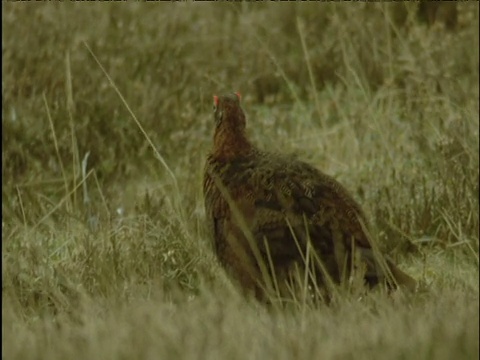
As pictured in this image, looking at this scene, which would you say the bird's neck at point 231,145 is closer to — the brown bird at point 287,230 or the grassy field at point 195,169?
the brown bird at point 287,230

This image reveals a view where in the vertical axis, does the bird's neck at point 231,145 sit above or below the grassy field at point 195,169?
above

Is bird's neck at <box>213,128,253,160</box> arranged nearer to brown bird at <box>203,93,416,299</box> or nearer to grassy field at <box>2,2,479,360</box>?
brown bird at <box>203,93,416,299</box>

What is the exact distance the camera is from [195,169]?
6191mm

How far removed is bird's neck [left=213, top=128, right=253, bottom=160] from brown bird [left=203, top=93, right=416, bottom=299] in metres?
0.10

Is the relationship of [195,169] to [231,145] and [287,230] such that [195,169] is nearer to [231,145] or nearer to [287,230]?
[231,145]

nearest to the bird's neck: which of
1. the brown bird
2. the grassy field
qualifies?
the brown bird

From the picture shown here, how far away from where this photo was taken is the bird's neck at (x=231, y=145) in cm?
459

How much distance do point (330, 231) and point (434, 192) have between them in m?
1.27

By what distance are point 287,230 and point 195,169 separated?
6.32ft

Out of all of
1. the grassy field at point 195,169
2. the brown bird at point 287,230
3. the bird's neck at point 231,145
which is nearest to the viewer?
the grassy field at point 195,169

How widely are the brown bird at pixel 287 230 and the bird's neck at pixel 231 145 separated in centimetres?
10

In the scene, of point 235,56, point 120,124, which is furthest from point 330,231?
point 235,56

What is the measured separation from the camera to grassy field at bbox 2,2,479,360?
3539 millimetres

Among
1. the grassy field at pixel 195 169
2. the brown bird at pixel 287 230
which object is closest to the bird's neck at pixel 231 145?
the brown bird at pixel 287 230
